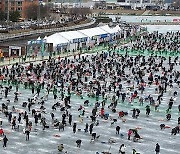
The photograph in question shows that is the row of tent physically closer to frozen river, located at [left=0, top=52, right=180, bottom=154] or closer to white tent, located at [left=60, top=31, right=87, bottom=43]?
white tent, located at [left=60, top=31, right=87, bottom=43]

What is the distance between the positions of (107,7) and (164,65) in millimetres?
139763

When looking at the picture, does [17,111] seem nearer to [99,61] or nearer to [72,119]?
[72,119]

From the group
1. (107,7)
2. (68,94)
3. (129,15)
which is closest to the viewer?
(68,94)

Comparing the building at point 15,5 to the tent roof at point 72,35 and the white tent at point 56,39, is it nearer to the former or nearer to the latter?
the tent roof at point 72,35

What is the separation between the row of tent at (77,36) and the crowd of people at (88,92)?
391cm

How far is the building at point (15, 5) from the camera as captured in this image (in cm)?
10351

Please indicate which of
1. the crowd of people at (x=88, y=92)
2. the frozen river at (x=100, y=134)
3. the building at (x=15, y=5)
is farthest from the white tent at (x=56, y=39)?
the building at (x=15, y=5)

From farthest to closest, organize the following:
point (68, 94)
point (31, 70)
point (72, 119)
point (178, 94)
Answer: point (31, 70)
point (178, 94)
point (68, 94)
point (72, 119)

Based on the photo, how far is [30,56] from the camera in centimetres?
5066

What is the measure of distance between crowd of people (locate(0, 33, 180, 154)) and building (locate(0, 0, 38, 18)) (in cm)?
5424

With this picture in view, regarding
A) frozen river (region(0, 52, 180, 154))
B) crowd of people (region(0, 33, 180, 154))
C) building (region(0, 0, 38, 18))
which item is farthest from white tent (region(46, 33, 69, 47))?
building (region(0, 0, 38, 18))

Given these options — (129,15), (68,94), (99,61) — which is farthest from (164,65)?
(129,15)

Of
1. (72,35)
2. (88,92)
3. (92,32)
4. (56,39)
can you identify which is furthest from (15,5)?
(88,92)

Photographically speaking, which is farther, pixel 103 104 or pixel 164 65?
pixel 164 65
